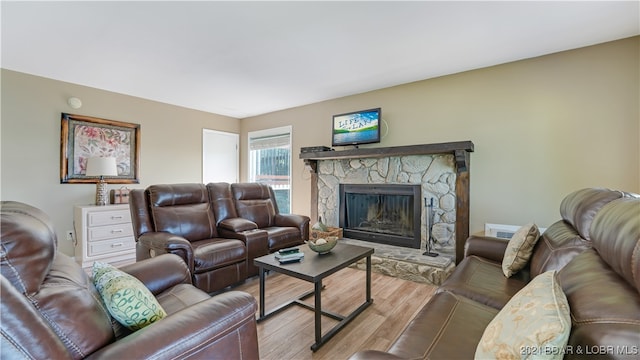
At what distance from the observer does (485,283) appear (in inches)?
65.8

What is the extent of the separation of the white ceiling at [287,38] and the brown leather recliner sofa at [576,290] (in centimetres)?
153

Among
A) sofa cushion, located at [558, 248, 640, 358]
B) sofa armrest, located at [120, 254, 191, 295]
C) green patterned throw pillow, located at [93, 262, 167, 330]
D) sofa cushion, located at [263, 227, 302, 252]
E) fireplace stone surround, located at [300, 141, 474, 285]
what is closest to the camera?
sofa cushion, located at [558, 248, 640, 358]

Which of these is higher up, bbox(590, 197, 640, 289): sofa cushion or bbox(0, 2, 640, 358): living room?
bbox(0, 2, 640, 358): living room

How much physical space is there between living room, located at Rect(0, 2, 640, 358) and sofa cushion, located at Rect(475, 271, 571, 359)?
2455 mm

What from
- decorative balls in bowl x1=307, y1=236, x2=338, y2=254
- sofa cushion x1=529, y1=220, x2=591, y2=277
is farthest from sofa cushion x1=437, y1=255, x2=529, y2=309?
decorative balls in bowl x1=307, y1=236, x2=338, y2=254

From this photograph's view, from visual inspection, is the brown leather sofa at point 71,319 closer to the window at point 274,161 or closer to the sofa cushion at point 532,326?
the sofa cushion at point 532,326

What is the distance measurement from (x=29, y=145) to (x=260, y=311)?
3.56 meters

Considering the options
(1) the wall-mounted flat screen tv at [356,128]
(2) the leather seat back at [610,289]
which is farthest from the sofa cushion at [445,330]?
(1) the wall-mounted flat screen tv at [356,128]

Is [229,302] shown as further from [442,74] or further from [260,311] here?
[442,74]

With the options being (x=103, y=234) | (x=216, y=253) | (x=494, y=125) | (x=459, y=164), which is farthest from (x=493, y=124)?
(x=103, y=234)

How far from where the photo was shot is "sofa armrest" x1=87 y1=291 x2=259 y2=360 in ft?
2.84

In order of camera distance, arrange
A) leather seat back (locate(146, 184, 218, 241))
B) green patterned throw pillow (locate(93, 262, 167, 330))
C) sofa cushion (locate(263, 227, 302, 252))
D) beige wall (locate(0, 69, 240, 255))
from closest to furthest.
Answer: green patterned throw pillow (locate(93, 262, 167, 330)), leather seat back (locate(146, 184, 218, 241)), sofa cushion (locate(263, 227, 302, 252)), beige wall (locate(0, 69, 240, 255))

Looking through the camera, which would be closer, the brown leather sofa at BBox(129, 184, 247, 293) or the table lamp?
the brown leather sofa at BBox(129, 184, 247, 293)

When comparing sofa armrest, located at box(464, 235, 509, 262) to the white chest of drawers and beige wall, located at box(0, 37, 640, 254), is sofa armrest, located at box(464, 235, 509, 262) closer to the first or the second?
beige wall, located at box(0, 37, 640, 254)
